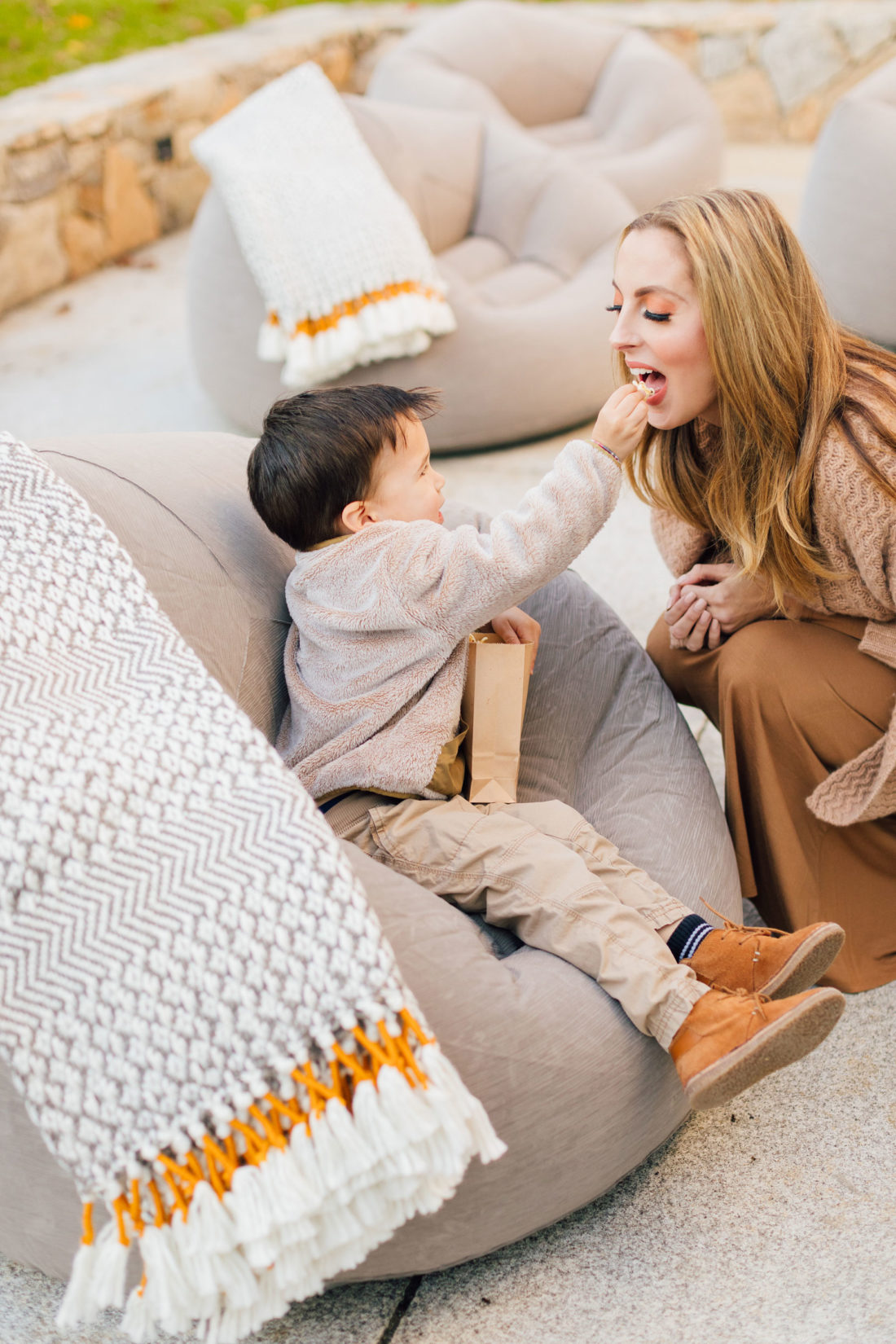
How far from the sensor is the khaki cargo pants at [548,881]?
55.0 inches

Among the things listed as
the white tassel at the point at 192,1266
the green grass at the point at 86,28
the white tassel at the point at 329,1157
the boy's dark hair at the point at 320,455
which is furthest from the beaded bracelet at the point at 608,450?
the green grass at the point at 86,28

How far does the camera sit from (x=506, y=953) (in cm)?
153

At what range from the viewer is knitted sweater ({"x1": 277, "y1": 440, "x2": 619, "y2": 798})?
1.54m

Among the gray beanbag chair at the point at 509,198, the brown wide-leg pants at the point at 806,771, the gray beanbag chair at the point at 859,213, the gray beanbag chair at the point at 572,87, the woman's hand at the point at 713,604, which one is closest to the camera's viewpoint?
the brown wide-leg pants at the point at 806,771

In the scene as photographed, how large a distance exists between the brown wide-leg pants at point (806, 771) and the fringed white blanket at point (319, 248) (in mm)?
1515

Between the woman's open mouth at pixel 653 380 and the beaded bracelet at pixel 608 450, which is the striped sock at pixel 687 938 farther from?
the woman's open mouth at pixel 653 380

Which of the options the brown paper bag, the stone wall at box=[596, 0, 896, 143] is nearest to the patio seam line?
the brown paper bag

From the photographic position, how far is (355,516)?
5.39 feet

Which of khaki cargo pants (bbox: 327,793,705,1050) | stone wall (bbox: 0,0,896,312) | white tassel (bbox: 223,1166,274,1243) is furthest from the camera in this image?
stone wall (bbox: 0,0,896,312)

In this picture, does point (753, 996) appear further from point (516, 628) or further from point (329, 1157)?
point (516, 628)

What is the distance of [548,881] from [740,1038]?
0.29m

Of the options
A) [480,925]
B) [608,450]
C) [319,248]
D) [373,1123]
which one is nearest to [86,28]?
[319,248]

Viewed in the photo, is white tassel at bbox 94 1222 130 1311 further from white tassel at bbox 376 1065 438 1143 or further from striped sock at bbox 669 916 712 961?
striped sock at bbox 669 916 712 961

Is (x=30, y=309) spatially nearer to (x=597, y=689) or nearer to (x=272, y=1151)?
(x=597, y=689)
